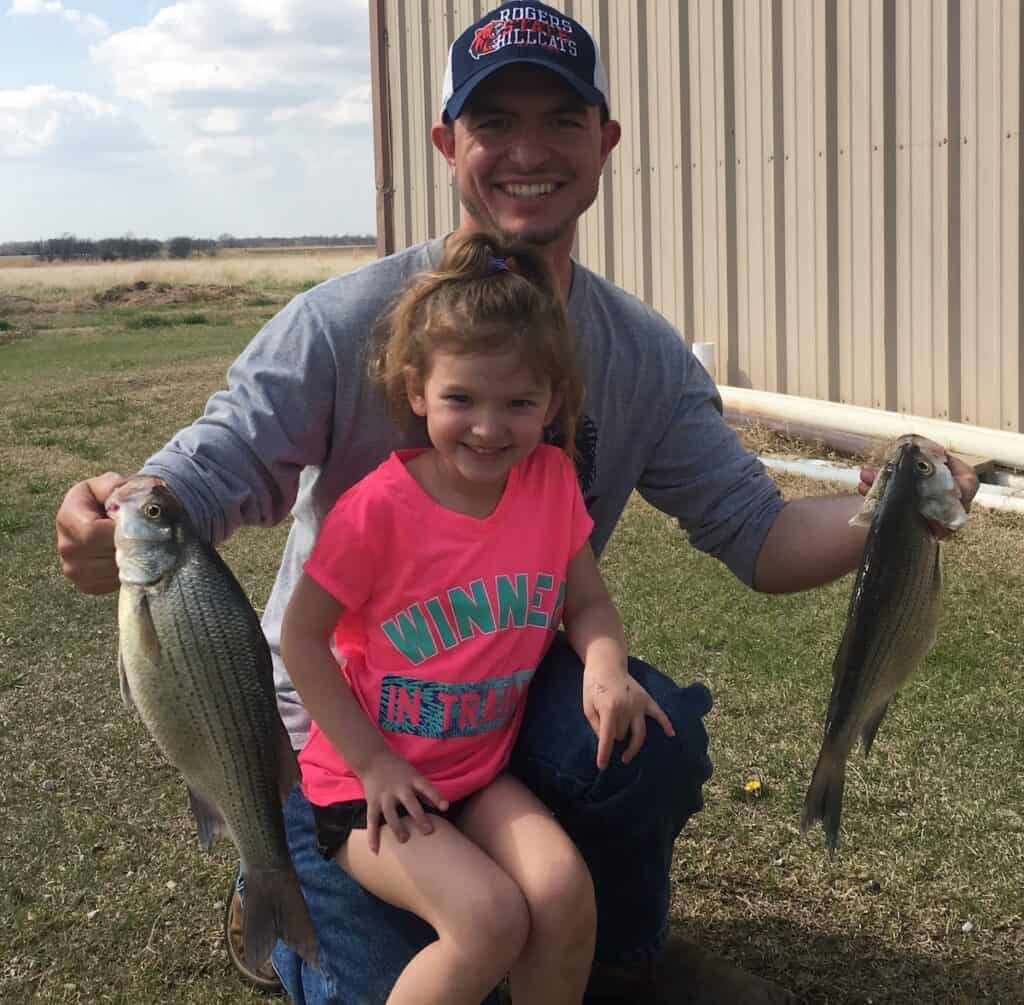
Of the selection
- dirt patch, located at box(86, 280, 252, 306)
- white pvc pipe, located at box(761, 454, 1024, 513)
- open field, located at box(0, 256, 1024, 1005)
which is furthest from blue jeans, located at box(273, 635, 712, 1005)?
dirt patch, located at box(86, 280, 252, 306)

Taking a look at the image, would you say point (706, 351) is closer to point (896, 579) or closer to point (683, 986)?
point (683, 986)

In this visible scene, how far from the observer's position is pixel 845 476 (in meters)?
7.90

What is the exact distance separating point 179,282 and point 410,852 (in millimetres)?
48270

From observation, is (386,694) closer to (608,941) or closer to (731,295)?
(608,941)

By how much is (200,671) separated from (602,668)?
2.97 feet

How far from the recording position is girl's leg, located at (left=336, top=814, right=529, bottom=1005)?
2.56 m

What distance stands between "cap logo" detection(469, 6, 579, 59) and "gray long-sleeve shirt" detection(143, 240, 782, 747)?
50cm

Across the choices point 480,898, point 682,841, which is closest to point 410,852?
point 480,898

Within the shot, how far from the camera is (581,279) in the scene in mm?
Result: 3551

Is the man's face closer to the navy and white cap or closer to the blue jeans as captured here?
the navy and white cap

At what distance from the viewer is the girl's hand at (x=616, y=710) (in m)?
2.80

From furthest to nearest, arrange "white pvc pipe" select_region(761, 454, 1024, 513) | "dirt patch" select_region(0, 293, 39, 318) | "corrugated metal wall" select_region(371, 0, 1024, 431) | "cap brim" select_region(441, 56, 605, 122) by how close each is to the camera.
A: 1. "dirt patch" select_region(0, 293, 39, 318)
2. "corrugated metal wall" select_region(371, 0, 1024, 431)
3. "white pvc pipe" select_region(761, 454, 1024, 513)
4. "cap brim" select_region(441, 56, 605, 122)

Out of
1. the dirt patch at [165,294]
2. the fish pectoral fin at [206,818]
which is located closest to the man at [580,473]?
the fish pectoral fin at [206,818]

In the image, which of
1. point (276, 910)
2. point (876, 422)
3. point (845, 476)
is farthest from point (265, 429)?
point (876, 422)
